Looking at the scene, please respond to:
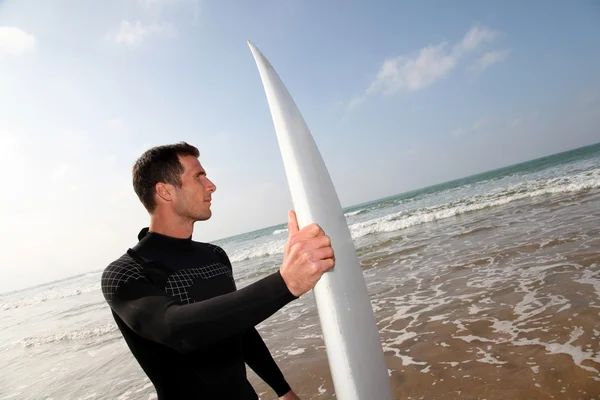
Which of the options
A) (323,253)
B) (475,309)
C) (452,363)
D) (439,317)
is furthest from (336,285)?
(475,309)

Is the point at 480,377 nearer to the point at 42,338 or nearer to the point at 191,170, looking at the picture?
the point at 191,170

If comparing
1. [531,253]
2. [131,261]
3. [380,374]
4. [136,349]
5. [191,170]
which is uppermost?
[191,170]

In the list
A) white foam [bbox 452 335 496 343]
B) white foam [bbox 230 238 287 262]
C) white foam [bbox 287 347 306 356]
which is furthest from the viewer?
white foam [bbox 230 238 287 262]

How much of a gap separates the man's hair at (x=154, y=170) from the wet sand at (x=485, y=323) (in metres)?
2.83

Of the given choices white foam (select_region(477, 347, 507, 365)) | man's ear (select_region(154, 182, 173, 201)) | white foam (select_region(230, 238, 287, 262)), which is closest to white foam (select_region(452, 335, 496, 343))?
white foam (select_region(477, 347, 507, 365))

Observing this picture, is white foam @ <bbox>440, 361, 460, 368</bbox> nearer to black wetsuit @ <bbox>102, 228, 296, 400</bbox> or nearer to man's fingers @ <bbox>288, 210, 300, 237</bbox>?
black wetsuit @ <bbox>102, 228, 296, 400</bbox>

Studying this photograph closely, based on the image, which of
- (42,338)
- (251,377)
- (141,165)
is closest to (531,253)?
(251,377)

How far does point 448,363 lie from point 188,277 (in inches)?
120

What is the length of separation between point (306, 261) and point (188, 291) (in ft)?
3.26

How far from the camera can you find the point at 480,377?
3.01 metres

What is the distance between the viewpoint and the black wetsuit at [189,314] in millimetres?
984

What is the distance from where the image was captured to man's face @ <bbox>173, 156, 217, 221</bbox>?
177 centimetres

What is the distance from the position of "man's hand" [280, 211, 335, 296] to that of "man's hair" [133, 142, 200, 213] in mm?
1043

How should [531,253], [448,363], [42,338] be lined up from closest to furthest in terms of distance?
[448,363] → [531,253] → [42,338]
